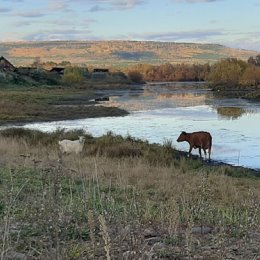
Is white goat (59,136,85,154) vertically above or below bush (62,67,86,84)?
above

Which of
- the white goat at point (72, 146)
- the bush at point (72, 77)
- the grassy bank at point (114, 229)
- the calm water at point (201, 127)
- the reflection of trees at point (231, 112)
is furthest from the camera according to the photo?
the bush at point (72, 77)

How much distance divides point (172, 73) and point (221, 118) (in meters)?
156

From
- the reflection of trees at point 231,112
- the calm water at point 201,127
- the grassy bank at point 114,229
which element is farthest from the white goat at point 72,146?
the reflection of trees at point 231,112

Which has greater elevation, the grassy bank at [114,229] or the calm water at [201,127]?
the grassy bank at [114,229]

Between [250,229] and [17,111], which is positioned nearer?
[250,229]

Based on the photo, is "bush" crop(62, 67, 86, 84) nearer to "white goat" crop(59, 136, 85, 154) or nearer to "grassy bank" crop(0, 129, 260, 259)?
"white goat" crop(59, 136, 85, 154)

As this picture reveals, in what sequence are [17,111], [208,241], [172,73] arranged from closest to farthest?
1. [208,241]
2. [17,111]
3. [172,73]

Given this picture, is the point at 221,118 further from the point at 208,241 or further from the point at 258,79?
the point at 258,79

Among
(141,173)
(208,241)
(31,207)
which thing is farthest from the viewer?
(141,173)

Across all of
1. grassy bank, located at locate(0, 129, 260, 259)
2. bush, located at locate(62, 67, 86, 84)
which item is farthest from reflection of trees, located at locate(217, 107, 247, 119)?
bush, located at locate(62, 67, 86, 84)

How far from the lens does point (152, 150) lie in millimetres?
23469

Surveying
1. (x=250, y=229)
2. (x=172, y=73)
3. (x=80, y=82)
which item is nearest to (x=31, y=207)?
(x=250, y=229)

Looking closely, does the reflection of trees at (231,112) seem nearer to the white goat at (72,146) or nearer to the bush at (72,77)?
the white goat at (72,146)

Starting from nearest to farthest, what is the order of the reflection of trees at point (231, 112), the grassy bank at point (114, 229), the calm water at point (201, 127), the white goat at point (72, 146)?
the grassy bank at point (114, 229), the white goat at point (72, 146), the calm water at point (201, 127), the reflection of trees at point (231, 112)
